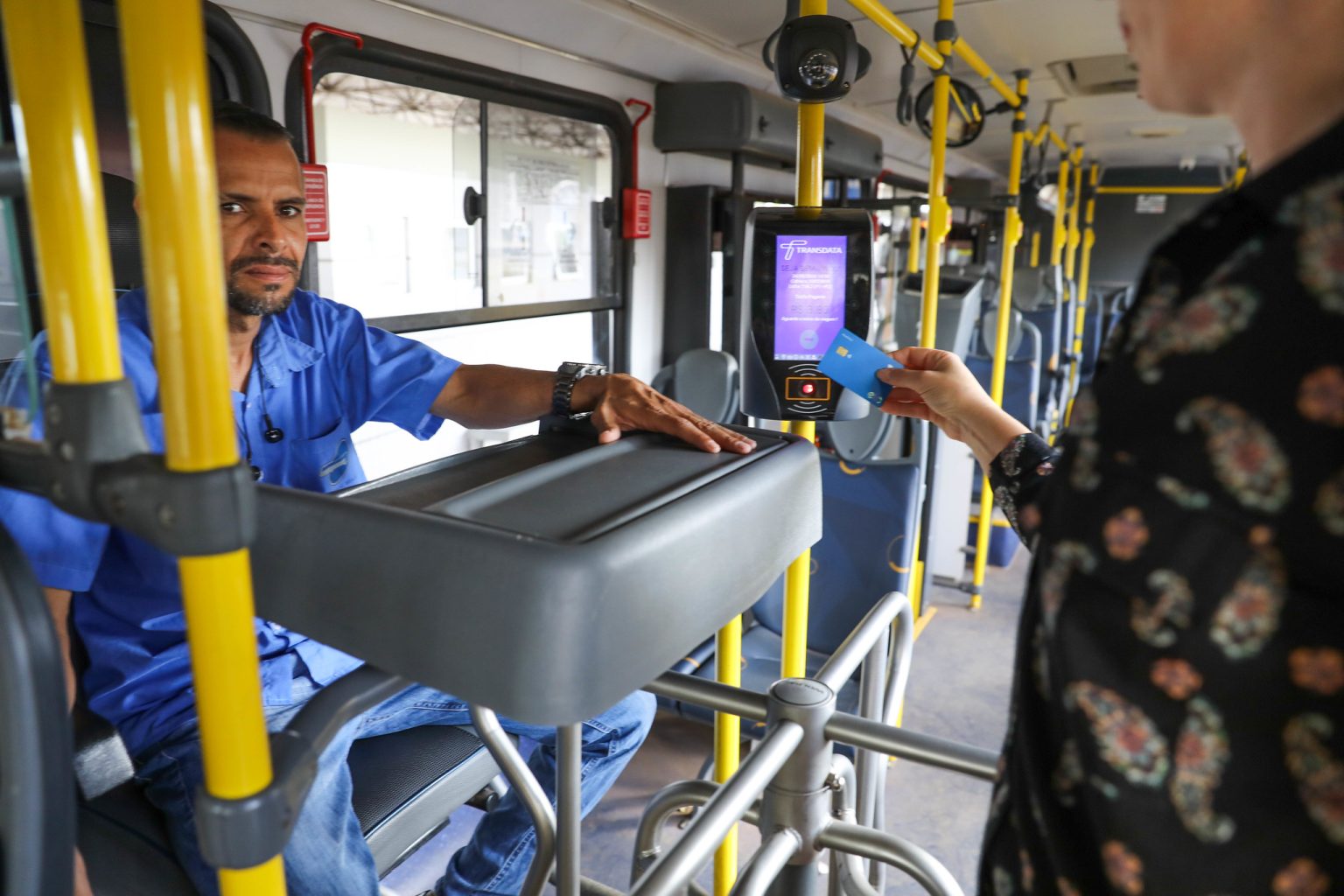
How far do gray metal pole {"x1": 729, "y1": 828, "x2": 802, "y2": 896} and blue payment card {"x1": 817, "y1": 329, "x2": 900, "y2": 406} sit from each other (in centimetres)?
61

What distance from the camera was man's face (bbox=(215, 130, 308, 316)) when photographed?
1.81m

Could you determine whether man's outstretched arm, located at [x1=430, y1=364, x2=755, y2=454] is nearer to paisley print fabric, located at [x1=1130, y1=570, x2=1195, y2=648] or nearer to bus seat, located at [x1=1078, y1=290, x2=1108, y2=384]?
paisley print fabric, located at [x1=1130, y1=570, x2=1195, y2=648]

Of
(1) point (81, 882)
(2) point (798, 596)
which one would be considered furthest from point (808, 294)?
(1) point (81, 882)

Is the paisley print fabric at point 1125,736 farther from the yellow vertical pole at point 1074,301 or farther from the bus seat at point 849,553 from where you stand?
the yellow vertical pole at point 1074,301

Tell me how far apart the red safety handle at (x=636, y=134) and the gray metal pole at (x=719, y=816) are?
10.8 feet

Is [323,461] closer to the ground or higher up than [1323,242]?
closer to the ground

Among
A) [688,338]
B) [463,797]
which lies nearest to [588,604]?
[463,797]

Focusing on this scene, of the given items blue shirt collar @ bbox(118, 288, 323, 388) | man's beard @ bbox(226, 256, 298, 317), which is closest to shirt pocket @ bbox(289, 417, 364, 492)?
blue shirt collar @ bbox(118, 288, 323, 388)

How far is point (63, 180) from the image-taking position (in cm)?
63

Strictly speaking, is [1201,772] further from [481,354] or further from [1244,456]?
[481,354]

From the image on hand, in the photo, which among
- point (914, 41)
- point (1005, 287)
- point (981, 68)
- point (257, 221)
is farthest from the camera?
point (1005, 287)

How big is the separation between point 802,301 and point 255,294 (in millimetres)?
1023

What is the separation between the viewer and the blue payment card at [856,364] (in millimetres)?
1384

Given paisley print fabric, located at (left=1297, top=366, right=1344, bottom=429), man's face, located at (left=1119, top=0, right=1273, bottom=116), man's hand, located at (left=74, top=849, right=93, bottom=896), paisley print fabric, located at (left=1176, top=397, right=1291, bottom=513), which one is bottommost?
man's hand, located at (left=74, top=849, right=93, bottom=896)
